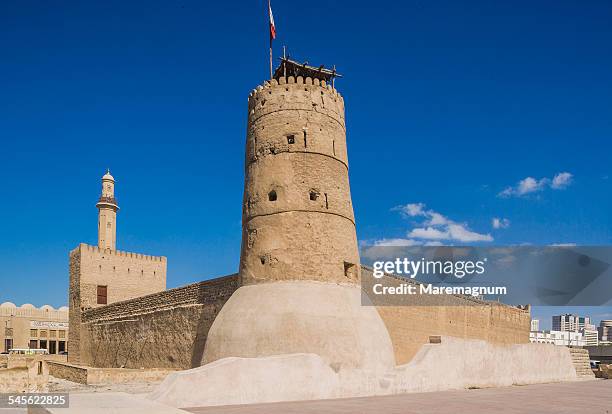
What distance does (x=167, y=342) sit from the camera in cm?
1983

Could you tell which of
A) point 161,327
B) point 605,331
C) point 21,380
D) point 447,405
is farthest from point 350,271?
point 605,331

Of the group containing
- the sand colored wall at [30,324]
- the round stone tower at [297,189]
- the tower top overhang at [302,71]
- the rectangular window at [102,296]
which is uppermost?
the tower top overhang at [302,71]

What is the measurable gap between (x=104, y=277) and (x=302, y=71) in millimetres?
19540

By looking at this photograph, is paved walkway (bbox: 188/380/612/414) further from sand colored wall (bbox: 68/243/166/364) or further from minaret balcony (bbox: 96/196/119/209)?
minaret balcony (bbox: 96/196/119/209)

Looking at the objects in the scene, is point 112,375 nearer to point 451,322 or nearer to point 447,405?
point 447,405

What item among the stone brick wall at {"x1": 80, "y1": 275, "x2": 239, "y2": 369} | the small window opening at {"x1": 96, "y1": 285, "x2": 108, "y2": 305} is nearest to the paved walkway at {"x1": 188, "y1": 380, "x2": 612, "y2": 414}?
the stone brick wall at {"x1": 80, "y1": 275, "x2": 239, "y2": 369}

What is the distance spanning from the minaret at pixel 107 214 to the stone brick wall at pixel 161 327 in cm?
669

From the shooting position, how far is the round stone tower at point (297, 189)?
13453mm

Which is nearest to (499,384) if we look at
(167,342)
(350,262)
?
(350,262)

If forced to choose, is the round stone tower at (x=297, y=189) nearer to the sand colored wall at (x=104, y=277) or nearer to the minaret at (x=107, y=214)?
the sand colored wall at (x=104, y=277)

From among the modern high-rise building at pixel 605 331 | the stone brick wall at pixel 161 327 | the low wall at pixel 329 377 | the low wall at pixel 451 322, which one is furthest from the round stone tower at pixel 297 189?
the modern high-rise building at pixel 605 331

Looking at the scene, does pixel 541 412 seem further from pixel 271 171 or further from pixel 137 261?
pixel 137 261

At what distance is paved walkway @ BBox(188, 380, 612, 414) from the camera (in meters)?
8.08

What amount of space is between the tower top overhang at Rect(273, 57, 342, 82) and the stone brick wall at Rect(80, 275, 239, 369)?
6204 mm
